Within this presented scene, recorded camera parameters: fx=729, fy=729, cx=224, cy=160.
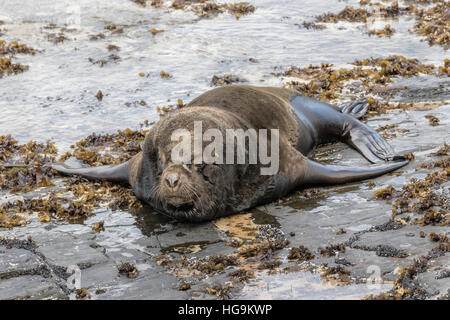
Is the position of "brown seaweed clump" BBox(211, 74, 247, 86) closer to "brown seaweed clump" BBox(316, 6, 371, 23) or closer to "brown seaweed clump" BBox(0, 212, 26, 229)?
"brown seaweed clump" BBox(316, 6, 371, 23)

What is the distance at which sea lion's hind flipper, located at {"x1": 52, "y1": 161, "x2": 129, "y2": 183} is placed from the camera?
8094mm

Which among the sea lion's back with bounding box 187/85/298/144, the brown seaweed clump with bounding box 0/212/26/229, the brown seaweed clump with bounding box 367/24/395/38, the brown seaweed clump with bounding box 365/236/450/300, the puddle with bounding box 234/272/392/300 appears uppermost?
the brown seaweed clump with bounding box 367/24/395/38

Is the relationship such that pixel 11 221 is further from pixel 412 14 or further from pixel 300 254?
pixel 412 14

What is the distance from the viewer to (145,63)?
13859 millimetres

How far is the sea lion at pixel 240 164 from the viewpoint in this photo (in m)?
6.83

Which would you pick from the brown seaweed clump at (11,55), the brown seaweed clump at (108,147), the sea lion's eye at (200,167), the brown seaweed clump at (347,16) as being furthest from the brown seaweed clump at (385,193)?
the brown seaweed clump at (347,16)

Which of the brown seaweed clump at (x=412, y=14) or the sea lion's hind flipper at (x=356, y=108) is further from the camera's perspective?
the brown seaweed clump at (x=412, y=14)

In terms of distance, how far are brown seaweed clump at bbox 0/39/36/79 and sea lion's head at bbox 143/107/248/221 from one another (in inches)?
281

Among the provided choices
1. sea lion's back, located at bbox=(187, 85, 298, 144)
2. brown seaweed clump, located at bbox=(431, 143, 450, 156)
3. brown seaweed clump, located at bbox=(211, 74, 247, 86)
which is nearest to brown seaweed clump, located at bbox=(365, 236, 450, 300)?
brown seaweed clump, located at bbox=(431, 143, 450, 156)

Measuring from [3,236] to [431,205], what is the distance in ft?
12.9

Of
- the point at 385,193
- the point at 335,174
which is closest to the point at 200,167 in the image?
the point at 335,174

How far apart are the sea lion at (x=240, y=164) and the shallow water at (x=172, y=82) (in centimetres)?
17

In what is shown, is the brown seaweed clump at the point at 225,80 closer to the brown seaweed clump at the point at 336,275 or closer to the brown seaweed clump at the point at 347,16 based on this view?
the brown seaweed clump at the point at 347,16

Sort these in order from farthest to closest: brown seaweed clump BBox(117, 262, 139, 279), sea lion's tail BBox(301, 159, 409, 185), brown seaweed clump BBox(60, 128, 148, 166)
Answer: brown seaweed clump BBox(60, 128, 148, 166), sea lion's tail BBox(301, 159, 409, 185), brown seaweed clump BBox(117, 262, 139, 279)
